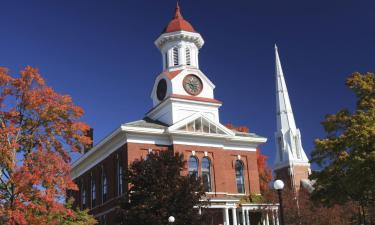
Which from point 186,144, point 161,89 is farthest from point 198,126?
point 161,89

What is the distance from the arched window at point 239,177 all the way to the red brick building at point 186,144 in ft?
0.27

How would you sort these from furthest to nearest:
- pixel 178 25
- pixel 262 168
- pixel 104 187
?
pixel 262 168, pixel 178 25, pixel 104 187

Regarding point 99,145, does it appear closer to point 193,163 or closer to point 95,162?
point 95,162

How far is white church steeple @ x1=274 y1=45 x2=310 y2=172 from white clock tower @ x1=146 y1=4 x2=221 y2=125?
37996 mm

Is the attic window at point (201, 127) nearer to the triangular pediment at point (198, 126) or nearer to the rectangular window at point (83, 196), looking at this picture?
the triangular pediment at point (198, 126)

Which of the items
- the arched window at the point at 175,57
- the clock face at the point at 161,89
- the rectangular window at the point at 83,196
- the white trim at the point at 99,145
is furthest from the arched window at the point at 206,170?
the rectangular window at the point at 83,196

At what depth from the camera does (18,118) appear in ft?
94.8

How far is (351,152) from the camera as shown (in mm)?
30594

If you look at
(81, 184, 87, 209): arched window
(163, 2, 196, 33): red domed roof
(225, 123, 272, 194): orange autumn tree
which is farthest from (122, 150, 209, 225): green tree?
(225, 123, 272, 194): orange autumn tree

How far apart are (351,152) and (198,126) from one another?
17.0m

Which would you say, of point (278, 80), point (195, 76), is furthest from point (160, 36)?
point (278, 80)

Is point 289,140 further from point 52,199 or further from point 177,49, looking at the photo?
point 52,199

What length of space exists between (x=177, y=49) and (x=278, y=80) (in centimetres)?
4042

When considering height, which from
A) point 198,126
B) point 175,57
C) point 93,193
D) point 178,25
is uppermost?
point 178,25
